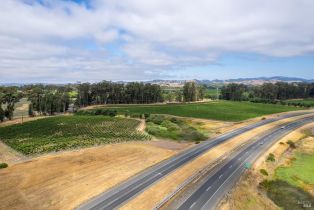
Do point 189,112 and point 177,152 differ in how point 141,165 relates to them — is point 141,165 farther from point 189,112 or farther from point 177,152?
point 189,112

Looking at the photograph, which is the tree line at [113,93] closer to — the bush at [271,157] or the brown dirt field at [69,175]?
the brown dirt field at [69,175]

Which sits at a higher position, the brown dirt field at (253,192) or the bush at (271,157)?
the bush at (271,157)

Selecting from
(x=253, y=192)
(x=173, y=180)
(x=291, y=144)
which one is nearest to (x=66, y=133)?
(x=173, y=180)

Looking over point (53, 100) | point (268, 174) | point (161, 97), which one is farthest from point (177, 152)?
point (161, 97)

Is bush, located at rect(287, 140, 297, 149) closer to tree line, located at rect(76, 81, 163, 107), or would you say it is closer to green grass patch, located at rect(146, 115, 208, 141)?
green grass patch, located at rect(146, 115, 208, 141)


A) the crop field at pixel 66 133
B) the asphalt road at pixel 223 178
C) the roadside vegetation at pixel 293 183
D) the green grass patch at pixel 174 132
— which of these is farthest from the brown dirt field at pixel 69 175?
the roadside vegetation at pixel 293 183

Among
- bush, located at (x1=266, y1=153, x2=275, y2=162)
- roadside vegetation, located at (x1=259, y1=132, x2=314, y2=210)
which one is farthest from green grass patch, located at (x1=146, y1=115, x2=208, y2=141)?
roadside vegetation, located at (x1=259, y1=132, x2=314, y2=210)
